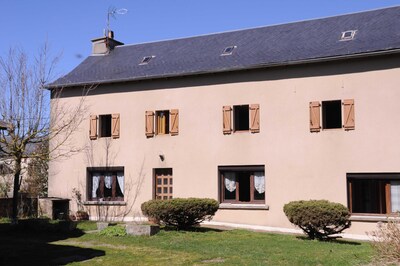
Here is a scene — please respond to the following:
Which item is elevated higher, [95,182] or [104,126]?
[104,126]

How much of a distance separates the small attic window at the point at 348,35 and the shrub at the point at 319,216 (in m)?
6.92

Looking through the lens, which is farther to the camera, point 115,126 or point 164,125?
point 115,126

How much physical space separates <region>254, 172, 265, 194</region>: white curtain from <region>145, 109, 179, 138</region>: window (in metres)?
3.58

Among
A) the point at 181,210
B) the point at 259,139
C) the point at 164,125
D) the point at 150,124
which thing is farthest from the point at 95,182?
the point at 259,139

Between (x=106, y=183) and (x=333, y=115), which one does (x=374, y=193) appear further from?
(x=106, y=183)

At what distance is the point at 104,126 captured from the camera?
20984mm

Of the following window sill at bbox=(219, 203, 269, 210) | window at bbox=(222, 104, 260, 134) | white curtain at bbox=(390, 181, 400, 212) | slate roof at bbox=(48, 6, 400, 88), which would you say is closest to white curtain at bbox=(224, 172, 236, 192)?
window sill at bbox=(219, 203, 269, 210)

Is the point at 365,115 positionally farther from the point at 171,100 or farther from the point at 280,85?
the point at 171,100

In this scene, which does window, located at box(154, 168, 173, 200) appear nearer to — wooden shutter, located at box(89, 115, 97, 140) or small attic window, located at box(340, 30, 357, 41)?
wooden shutter, located at box(89, 115, 97, 140)

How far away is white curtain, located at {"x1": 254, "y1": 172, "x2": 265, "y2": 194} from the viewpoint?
17.6 metres

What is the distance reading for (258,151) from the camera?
57.7 ft

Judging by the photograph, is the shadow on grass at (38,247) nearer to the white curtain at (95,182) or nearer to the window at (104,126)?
the white curtain at (95,182)

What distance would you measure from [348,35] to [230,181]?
6.85 metres

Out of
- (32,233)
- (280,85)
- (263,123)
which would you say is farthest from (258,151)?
(32,233)
